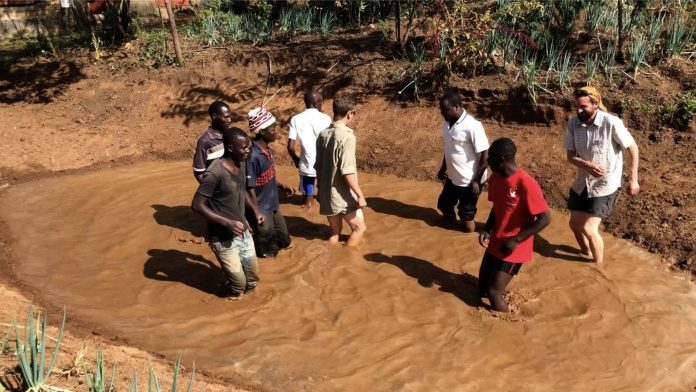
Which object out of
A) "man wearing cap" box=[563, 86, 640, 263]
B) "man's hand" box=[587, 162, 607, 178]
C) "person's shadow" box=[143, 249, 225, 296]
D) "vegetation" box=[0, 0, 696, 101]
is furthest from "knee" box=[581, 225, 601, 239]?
"person's shadow" box=[143, 249, 225, 296]

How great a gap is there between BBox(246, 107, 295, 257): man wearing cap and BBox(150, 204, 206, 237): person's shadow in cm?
104

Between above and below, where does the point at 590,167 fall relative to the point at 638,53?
below

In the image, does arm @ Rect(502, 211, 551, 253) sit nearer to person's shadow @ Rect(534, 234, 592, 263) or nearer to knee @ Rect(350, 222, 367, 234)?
person's shadow @ Rect(534, 234, 592, 263)

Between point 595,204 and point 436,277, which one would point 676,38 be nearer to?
point 595,204

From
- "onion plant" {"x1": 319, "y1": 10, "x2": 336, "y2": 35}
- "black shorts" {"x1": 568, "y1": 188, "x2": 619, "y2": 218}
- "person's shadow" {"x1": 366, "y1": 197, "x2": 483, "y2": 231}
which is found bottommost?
"person's shadow" {"x1": 366, "y1": 197, "x2": 483, "y2": 231}

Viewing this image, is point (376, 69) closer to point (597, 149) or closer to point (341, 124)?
point (341, 124)

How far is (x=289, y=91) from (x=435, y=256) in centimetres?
514

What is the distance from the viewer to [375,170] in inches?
323

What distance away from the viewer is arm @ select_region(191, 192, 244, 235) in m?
4.30

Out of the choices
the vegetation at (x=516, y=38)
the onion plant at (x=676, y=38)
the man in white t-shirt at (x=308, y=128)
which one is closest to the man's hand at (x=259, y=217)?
the man in white t-shirt at (x=308, y=128)

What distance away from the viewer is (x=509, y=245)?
4250 millimetres

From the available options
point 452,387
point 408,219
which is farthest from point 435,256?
point 452,387

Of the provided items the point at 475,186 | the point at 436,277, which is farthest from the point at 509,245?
the point at 475,186

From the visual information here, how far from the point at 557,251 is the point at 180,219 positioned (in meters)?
4.24
